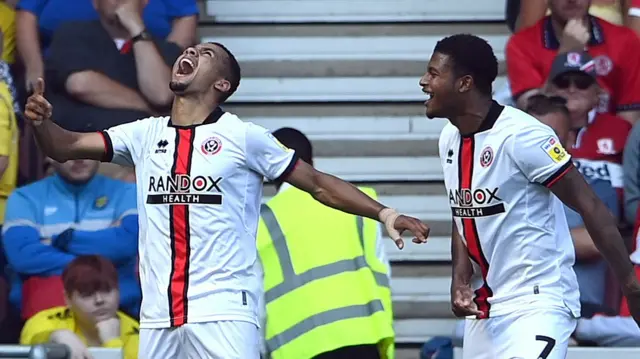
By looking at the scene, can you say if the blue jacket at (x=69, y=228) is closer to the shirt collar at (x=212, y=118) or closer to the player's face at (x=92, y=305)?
the player's face at (x=92, y=305)

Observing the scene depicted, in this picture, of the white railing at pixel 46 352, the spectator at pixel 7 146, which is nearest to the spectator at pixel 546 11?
the spectator at pixel 7 146

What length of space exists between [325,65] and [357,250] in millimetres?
2607

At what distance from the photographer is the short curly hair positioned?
243 inches

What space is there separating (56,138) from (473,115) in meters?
1.67

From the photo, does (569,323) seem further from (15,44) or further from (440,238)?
(15,44)

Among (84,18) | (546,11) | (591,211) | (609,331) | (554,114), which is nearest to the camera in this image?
(591,211)

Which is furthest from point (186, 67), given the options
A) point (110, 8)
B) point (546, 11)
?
point (546, 11)

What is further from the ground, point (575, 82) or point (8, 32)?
point (8, 32)

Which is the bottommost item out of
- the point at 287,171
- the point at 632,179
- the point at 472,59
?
the point at 632,179

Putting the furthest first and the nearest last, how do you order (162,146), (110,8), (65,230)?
(110,8) → (65,230) → (162,146)

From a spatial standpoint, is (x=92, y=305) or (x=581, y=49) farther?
(x=581, y=49)

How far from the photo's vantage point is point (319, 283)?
23.0 feet

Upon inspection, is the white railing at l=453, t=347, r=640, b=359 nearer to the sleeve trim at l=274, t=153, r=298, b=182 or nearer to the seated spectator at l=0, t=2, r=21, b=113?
the sleeve trim at l=274, t=153, r=298, b=182

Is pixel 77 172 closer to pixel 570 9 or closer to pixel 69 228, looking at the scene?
pixel 69 228
